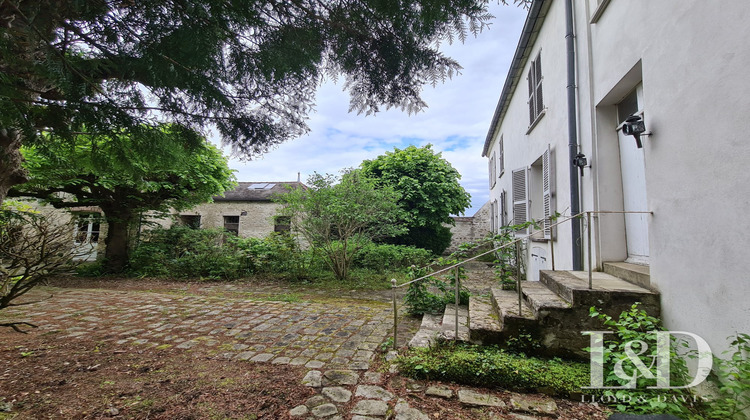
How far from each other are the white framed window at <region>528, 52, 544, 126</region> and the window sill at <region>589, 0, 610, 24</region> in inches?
65.7

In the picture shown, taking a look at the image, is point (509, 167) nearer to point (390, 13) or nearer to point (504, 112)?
point (504, 112)

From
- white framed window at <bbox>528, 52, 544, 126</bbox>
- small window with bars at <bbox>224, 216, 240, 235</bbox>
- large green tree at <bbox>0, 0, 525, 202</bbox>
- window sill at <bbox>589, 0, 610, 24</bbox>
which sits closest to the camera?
large green tree at <bbox>0, 0, 525, 202</bbox>

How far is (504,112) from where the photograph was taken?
30.6 ft

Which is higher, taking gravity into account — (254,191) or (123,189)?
(254,191)

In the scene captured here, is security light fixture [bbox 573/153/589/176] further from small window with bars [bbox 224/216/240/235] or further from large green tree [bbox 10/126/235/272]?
small window with bars [bbox 224/216/240/235]

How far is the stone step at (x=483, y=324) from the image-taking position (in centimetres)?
303

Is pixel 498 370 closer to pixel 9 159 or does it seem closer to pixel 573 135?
pixel 573 135

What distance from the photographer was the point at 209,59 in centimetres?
197

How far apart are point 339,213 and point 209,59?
5.47 meters

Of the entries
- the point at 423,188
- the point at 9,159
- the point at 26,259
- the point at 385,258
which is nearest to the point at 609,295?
the point at 9,159

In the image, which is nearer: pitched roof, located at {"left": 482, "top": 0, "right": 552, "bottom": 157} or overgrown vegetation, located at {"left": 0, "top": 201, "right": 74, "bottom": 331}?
overgrown vegetation, located at {"left": 0, "top": 201, "right": 74, "bottom": 331}

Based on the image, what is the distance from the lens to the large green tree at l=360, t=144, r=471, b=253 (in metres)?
12.8

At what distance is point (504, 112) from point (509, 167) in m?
2.12

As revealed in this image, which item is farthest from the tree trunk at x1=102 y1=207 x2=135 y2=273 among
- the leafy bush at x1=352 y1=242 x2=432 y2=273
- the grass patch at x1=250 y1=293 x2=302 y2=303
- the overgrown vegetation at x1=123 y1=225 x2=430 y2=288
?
the leafy bush at x1=352 y1=242 x2=432 y2=273
